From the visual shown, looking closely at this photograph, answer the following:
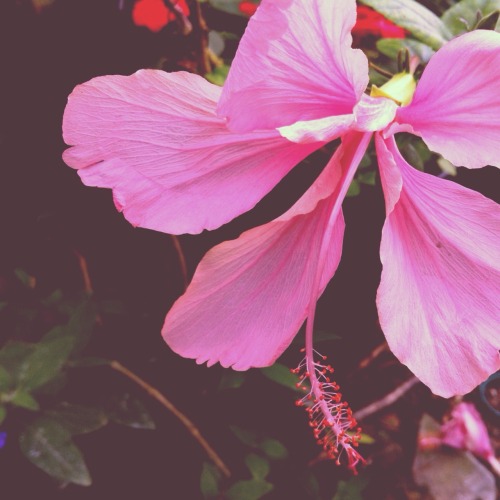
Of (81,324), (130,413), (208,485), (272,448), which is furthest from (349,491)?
(81,324)

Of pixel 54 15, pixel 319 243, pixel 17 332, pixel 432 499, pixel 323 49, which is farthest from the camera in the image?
pixel 432 499

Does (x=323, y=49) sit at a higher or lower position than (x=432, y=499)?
higher

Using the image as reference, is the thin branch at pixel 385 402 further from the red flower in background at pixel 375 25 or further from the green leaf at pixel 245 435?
the red flower in background at pixel 375 25

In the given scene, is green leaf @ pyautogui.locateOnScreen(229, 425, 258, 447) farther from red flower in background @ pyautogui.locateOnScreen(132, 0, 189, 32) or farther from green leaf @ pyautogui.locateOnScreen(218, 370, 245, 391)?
red flower in background @ pyautogui.locateOnScreen(132, 0, 189, 32)

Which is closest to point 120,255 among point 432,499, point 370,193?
point 370,193

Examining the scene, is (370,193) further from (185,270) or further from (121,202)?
(121,202)

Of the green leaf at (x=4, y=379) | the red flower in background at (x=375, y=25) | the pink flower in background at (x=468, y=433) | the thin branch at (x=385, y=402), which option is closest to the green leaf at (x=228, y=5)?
the red flower in background at (x=375, y=25)
